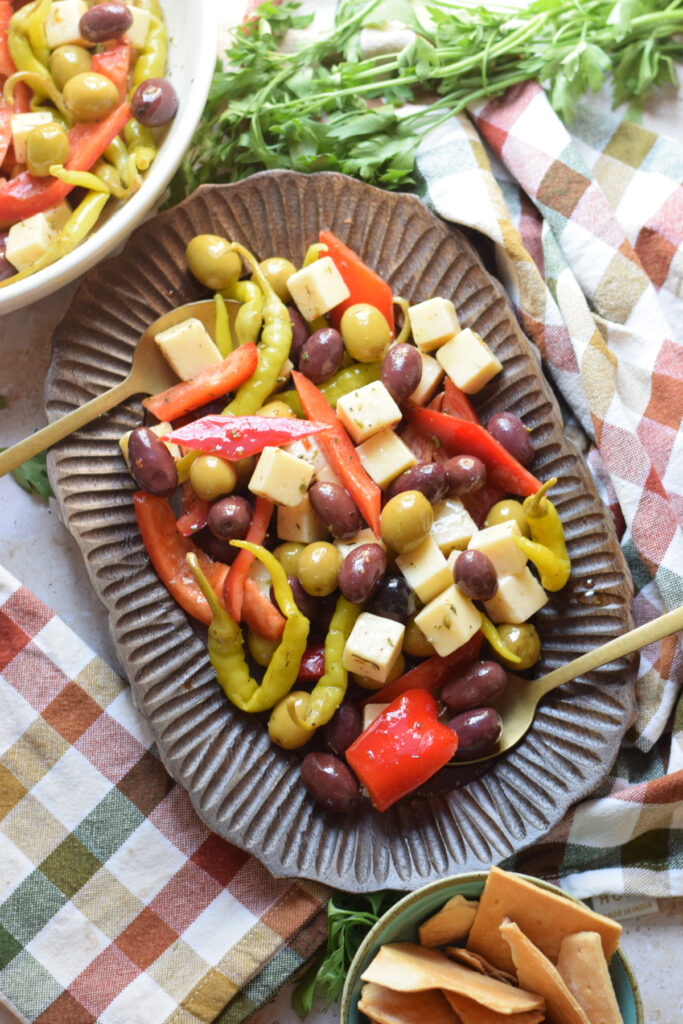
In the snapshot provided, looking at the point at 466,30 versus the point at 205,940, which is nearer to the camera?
the point at 205,940

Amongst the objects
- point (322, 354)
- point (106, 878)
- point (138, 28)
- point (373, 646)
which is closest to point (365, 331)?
point (322, 354)

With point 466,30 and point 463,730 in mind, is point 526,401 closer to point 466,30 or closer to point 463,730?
point 463,730

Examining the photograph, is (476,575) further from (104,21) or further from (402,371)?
(104,21)

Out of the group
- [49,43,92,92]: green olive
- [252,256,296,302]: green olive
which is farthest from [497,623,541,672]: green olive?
[49,43,92,92]: green olive

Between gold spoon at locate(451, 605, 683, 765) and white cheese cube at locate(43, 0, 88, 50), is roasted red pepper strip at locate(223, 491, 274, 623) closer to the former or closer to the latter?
gold spoon at locate(451, 605, 683, 765)

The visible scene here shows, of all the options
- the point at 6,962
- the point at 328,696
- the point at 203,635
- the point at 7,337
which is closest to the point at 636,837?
the point at 328,696

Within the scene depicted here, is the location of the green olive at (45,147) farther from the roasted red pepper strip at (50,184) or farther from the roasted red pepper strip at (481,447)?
the roasted red pepper strip at (481,447)
